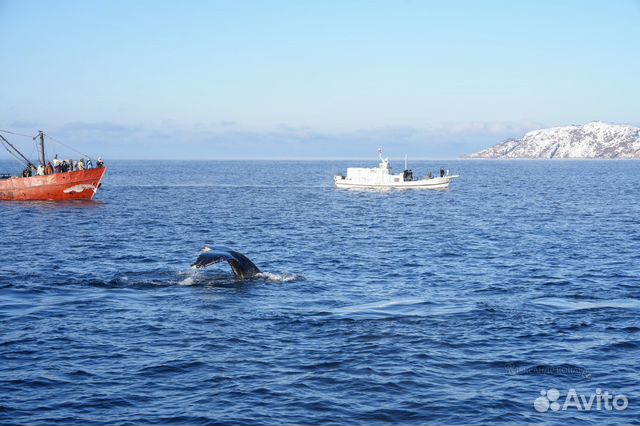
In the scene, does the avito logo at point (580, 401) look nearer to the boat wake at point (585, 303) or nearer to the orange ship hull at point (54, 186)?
the boat wake at point (585, 303)

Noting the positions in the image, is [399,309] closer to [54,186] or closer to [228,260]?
[228,260]

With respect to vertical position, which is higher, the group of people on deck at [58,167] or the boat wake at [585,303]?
the group of people on deck at [58,167]

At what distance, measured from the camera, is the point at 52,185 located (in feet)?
251

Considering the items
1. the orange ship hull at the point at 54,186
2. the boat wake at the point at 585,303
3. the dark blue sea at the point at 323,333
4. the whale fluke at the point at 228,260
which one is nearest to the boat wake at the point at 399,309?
the dark blue sea at the point at 323,333

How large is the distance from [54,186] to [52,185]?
241 mm

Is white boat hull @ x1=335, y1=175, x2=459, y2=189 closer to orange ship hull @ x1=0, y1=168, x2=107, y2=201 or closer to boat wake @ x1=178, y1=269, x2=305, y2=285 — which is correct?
orange ship hull @ x1=0, y1=168, x2=107, y2=201

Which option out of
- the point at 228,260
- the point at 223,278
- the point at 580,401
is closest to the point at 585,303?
the point at 580,401

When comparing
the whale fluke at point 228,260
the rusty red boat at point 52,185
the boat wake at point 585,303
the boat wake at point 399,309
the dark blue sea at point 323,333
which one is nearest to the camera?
the dark blue sea at point 323,333

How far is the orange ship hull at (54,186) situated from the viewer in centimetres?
7631

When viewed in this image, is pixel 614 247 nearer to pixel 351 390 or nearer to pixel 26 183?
pixel 351 390

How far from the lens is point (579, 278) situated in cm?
2884

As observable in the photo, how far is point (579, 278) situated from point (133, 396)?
810 inches

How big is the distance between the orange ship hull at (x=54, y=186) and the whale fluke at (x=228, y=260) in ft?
174

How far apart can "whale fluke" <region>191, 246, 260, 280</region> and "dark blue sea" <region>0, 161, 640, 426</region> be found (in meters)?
0.69
